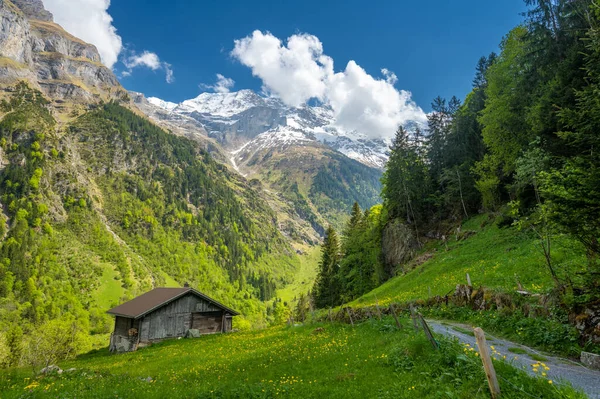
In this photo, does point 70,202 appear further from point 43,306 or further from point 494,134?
point 494,134

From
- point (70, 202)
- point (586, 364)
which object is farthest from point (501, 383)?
point (70, 202)

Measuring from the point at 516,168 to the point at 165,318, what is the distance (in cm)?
5055

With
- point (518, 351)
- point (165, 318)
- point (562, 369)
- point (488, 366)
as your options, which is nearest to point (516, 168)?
point (518, 351)

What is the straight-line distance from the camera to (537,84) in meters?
33.5

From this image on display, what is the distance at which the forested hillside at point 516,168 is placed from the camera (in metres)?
12.0

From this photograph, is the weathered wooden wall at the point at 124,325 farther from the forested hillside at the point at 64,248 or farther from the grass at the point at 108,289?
the grass at the point at 108,289

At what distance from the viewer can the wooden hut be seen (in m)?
44.9

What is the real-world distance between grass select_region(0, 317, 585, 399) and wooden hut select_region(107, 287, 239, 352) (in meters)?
26.0

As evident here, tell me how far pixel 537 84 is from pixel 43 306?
163 m

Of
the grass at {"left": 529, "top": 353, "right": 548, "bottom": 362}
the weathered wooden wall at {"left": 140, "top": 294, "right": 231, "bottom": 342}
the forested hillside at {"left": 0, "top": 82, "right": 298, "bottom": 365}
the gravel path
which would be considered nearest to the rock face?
the weathered wooden wall at {"left": 140, "top": 294, "right": 231, "bottom": 342}

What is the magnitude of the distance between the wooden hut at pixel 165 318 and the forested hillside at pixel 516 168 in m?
29.9

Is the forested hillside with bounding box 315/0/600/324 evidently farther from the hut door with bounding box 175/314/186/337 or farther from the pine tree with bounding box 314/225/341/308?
the hut door with bounding box 175/314/186/337

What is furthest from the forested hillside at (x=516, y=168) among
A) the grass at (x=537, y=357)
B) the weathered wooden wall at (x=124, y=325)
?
the weathered wooden wall at (x=124, y=325)

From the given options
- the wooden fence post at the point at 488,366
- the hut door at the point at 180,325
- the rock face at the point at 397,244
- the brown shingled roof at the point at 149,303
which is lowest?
the hut door at the point at 180,325
